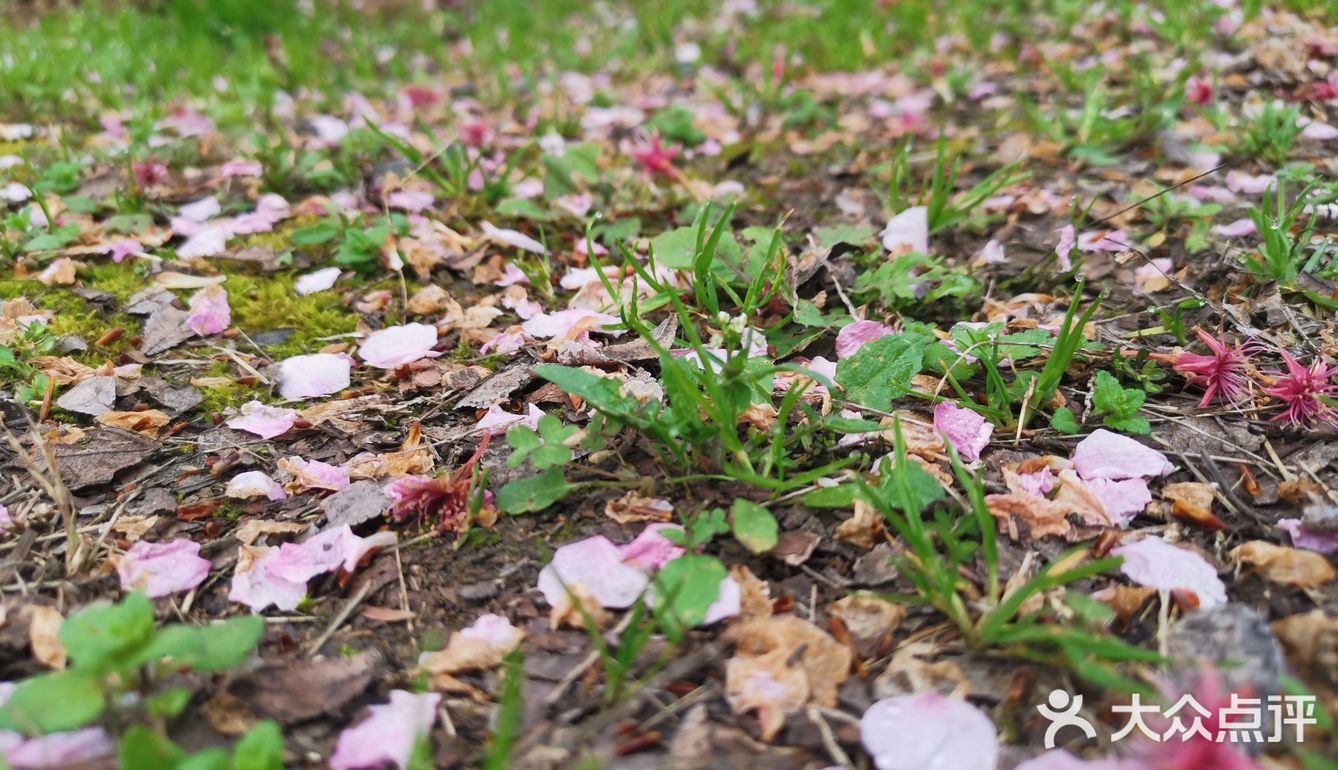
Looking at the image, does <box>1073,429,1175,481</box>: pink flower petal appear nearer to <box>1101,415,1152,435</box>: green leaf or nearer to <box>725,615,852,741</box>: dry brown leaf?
<box>1101,415,1152,435</box>: green leaf

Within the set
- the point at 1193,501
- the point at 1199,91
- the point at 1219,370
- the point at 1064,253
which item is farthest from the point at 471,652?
the point at 1199,91

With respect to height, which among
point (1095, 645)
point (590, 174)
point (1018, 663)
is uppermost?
point (590, 174)

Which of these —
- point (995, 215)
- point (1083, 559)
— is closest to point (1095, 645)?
point (1083, 559)

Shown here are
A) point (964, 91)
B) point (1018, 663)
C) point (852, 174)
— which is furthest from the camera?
point (964, 91)

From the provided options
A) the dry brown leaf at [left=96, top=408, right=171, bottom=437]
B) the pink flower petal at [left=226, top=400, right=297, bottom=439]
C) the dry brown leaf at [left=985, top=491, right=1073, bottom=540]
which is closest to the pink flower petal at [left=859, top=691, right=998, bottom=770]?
the dry brown leaf at [left=985, top=491, right=1073, bottom=540]

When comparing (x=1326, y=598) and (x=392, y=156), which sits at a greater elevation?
(x=392, y=156)

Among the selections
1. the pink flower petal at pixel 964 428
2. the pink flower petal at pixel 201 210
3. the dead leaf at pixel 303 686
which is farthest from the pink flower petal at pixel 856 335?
the pink flower petal at pixel 201 210

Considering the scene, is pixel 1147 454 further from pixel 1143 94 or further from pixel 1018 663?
pixel 1143 94
